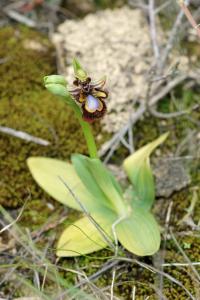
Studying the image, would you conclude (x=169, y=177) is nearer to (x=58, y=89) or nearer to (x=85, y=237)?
(x=85, y=237)

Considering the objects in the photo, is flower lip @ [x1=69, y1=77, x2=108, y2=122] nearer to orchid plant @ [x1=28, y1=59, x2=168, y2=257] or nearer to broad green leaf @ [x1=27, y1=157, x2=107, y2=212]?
orchid plant @ [x1=28, y1=59, x2=168, y2=257]

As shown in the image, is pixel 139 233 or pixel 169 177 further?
pixel 169 177

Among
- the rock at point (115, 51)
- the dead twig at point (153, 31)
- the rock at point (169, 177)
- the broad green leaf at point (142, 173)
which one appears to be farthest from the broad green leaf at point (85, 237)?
the dead twig at point (153, 31)

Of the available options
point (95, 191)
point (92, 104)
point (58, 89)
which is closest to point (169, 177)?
point (95, 191)

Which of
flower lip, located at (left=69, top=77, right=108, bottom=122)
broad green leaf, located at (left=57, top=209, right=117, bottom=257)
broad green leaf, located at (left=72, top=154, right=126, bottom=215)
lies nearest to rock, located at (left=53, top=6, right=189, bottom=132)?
broad green leaf, located at (left=72, top=154, right=126, bottom=215)

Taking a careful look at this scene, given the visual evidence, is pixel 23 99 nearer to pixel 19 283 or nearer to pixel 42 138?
pixel 42 138

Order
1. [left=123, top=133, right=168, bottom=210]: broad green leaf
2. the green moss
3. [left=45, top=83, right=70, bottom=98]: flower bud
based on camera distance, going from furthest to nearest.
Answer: the green moss, [left=123, top=133, right=168, bottom=210]: broad green leaf, [left=45, top=83, right=70, bottom=98]: flower bud

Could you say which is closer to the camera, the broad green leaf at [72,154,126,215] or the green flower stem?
the green flower stem
